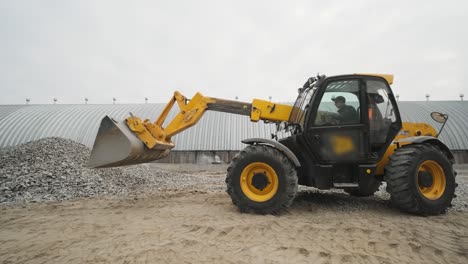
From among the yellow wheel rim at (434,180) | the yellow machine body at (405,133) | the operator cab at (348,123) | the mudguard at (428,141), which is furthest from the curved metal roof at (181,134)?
the yellow wheel rim at (434,180)

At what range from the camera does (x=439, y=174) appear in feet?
17.9

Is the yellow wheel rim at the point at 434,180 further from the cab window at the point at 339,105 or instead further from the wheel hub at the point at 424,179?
the cab window at the point at 339,105

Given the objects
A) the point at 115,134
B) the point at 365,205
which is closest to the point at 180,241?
the point at 115,134

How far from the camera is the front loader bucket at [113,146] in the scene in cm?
572

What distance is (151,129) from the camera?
641cm

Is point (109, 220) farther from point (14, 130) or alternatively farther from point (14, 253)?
point (14, 130)

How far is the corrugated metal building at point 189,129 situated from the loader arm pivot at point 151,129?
48.1 feet

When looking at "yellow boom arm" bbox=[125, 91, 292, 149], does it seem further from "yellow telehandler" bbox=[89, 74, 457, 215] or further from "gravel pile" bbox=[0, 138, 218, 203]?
"gravel pile" bbox=[0, 138, 218, 203]

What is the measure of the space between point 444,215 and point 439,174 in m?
0.74

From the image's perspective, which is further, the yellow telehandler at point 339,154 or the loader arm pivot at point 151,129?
the loader arm pivot at point 151,129

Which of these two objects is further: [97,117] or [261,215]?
[97,117]

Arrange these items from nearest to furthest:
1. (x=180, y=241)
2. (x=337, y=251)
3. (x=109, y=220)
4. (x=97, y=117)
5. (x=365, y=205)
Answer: (x=337, y=251), (x=180, y=241), (x=109, y=220), (x=365, y=205), (x=97, y=117)

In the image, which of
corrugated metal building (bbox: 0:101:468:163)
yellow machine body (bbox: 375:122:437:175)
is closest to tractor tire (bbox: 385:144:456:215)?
yellow machine body (bbox: 375:122:437:175)

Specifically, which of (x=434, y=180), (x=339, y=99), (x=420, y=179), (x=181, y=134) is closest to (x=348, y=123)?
(x=339, y=99)
